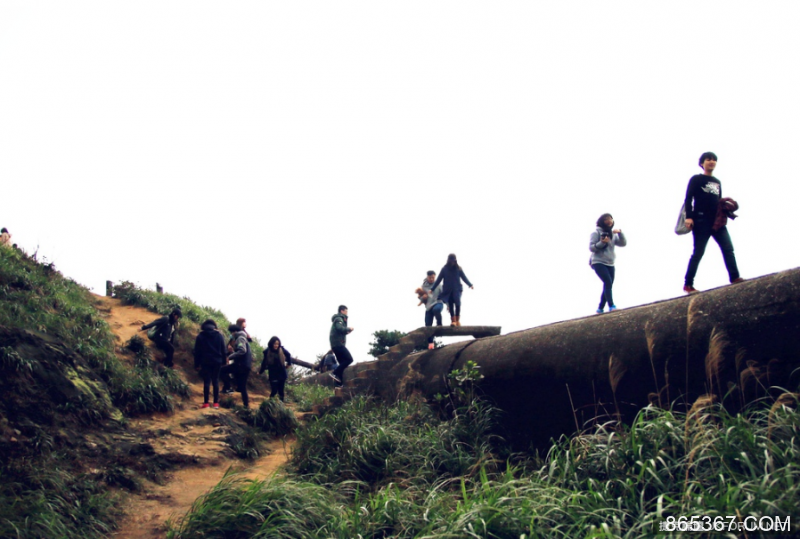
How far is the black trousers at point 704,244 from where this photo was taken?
5.67 meters

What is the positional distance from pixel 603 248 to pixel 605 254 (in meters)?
0.09

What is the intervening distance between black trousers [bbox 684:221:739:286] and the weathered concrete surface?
33.8 inches

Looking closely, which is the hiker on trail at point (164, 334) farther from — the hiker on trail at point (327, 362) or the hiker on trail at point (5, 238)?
the hiker on trail at point (5, 238)

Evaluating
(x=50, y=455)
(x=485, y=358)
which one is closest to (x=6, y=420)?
(x=50, y=455)

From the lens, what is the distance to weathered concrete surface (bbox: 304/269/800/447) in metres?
4.20

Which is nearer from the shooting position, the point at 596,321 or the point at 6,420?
the point at 596,321

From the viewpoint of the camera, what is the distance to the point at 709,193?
588cm

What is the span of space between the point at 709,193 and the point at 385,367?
19.1 feet

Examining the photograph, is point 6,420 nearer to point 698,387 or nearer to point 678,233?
point 698,387

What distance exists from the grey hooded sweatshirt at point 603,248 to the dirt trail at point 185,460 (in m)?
4.82

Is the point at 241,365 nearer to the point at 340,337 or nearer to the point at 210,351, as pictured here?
the point at 210,351

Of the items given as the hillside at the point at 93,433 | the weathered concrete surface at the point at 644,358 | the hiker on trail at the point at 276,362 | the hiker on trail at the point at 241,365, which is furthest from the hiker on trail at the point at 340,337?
the weathered concrete surface at the point at 644,358

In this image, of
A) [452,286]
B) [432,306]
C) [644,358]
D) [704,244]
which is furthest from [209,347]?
[704,244]

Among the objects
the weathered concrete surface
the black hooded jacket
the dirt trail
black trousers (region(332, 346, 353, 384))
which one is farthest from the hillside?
the weathered concrete surface
